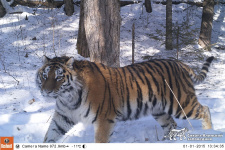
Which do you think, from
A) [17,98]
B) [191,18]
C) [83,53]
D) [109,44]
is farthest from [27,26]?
[191,18]

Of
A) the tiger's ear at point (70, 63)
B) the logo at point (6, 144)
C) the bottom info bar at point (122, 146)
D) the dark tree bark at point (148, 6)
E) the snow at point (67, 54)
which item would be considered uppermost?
the tiger's ear at point (70, 63)

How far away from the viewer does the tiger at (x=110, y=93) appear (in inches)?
139

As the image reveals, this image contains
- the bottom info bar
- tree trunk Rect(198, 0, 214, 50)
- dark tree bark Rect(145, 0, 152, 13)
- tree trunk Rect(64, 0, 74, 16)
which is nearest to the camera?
the bottom info bar

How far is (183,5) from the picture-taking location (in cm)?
1388

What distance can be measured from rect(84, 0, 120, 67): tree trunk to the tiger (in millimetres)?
1269

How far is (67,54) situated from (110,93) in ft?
18.7

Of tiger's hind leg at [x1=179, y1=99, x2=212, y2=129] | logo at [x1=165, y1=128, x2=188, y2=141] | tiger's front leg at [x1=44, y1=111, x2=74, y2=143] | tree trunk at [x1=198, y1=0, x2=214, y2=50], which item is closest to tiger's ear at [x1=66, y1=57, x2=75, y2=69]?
tiger's front leg at [x1=44, y1=111, x2=74, y2=143]

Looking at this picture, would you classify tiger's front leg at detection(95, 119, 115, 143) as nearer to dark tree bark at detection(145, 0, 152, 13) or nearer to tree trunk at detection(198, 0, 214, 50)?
tree trunk at detection(198, 0, 214, 50)

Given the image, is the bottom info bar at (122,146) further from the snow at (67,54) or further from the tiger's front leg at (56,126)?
the tiger's front leg at (56,126)

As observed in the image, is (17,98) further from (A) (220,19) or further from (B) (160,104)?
(A) (220,19)

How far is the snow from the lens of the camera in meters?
4.53

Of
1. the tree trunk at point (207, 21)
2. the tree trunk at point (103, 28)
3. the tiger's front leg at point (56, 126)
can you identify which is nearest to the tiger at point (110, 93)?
the tiger's front leg at point (56, 126)

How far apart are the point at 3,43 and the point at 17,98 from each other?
4117 millimetres

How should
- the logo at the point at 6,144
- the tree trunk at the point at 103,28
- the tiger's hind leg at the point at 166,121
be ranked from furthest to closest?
the tree trunk at the point at 103,28 < the tiger's hind leg at the point at 166,121 < the logo at the point at 6,144
